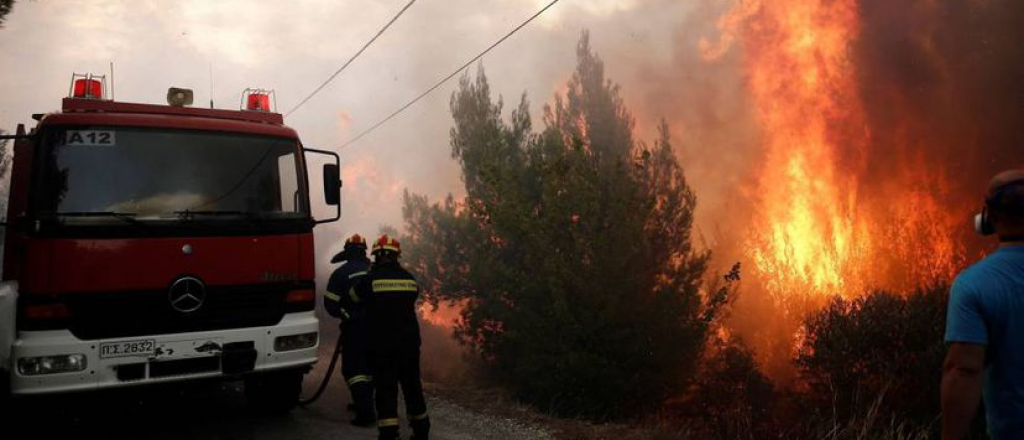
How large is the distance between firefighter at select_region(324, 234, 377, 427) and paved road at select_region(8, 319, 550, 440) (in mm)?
213

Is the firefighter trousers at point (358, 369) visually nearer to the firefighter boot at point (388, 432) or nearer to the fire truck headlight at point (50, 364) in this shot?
the firefighter boot at point (388, 432)

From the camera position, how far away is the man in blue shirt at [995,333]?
2074mm

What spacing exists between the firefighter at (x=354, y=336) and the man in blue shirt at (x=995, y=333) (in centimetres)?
449

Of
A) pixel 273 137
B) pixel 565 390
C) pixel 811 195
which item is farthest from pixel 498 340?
pixel 811 195

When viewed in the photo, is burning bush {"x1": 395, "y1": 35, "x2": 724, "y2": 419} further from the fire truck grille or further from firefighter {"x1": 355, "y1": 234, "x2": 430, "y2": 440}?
the fire truck grille

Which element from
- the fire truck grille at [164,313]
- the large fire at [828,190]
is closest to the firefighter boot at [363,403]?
the fire truck grille at [164,313]

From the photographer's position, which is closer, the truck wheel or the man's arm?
the man's arm

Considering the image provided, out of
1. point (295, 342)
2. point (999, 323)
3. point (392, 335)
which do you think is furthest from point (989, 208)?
point (295, 342)

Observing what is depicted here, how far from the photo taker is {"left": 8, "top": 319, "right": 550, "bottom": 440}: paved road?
550 centimetres

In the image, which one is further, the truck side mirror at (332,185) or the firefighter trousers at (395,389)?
the truck side mirror at (332,185)

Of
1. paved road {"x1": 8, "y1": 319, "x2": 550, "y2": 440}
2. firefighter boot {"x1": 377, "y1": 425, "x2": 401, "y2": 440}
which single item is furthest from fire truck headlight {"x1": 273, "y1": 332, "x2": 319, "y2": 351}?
firefighter boot {"x1": 377, "y1": 425, "x2": 401, "y2": 440}

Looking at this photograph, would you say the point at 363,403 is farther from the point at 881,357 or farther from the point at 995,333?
the point at 881,357

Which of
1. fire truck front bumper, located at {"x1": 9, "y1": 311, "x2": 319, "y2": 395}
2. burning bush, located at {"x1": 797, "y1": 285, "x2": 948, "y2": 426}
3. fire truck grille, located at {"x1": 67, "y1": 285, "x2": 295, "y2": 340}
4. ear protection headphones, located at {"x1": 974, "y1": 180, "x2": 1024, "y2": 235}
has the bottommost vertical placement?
burning bush, located at {"x1": 797, "y1": 285, "x2": 948, "y2": 426}

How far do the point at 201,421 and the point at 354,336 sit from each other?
5.12ft
